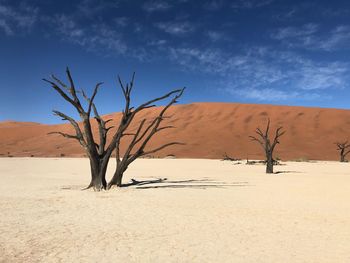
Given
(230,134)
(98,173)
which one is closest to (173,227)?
(98,173)

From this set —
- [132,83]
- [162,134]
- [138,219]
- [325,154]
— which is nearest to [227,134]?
[162,134]

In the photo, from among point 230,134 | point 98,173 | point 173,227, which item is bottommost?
point 173,227

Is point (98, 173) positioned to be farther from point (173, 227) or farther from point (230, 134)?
point (230, 134)

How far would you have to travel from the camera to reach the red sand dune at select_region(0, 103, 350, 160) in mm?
46750

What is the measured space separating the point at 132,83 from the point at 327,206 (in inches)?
289

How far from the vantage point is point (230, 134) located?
5528 cm

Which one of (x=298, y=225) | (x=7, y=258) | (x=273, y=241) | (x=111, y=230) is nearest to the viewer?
(x=7, y=258)

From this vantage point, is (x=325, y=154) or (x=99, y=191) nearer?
(x=99, y=191)

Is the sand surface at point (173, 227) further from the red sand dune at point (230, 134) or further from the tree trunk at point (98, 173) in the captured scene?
the red sand dune at point (230, 134)

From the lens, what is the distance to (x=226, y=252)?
5.24m

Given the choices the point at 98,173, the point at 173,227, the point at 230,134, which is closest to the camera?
the point at 173,227

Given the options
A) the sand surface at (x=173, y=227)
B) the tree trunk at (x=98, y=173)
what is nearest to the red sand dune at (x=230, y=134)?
the tree trunk at (x=98, y=173)

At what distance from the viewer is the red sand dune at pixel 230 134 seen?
1841 inches

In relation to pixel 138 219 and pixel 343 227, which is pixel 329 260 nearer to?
pixel 343 227
